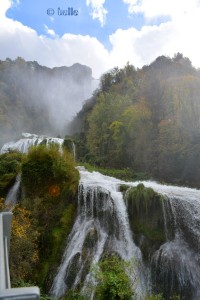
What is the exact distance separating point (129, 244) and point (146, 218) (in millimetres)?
1916

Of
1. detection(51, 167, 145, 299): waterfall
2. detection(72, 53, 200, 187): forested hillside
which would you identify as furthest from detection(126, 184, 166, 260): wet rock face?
detection(72, 53, 200, 187): forested hillside

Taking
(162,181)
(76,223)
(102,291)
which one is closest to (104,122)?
(162,181)

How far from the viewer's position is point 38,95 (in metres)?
86.5

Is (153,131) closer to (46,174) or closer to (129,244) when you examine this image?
(46,174)

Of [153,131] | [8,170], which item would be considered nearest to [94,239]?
[8,170]

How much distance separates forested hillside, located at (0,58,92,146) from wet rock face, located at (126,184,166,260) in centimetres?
4518

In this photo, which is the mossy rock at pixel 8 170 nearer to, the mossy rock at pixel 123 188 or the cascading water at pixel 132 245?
the cascading water at pixel 132 245

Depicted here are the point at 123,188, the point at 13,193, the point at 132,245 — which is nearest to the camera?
the point at 132,245

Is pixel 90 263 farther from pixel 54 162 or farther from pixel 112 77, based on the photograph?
A: pixel 112 77

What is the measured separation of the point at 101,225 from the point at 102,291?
758 centimetres

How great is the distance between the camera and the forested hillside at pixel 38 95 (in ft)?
235

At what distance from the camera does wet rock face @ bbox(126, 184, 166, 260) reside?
18.2 metres

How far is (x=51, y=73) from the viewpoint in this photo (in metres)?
95.1

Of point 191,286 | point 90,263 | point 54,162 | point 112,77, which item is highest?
point 112,77
